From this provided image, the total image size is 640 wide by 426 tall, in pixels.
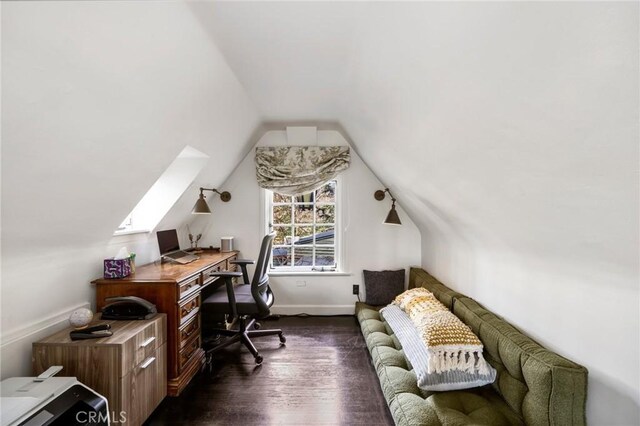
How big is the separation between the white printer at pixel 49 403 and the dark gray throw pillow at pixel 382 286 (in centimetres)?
246

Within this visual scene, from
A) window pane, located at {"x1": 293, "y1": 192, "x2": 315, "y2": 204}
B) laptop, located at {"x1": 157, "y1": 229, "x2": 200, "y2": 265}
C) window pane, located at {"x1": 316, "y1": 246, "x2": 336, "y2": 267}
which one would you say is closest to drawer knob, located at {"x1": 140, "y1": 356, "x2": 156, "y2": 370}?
laptop, located at {"x1": 157, "y1": 229, "x2": 200, "y2": 265}

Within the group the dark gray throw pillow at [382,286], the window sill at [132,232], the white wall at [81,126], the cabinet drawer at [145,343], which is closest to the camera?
the white wall at [81,126]

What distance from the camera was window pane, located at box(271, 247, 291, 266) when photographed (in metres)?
3.41

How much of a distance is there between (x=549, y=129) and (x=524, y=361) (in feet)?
3.67

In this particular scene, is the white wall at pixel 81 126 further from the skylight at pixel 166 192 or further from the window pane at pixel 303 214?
the window pane at pixel 303 214

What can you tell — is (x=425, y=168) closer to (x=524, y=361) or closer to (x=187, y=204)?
(x=524, y=361)

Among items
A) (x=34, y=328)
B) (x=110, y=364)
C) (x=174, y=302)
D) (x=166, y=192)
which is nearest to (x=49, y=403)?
(x=110, y=364)

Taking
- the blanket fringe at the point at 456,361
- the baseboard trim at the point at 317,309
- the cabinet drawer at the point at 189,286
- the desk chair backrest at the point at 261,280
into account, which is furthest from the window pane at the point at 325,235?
the blanket fringe at the point at 456,361

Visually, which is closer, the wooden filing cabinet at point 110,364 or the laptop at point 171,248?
the wooden filing cabinet at point 110,364

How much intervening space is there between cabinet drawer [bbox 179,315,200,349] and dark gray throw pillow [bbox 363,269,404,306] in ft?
6.05

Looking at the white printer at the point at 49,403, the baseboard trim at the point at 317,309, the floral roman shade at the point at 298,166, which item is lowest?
the baseboard trim at the point at 317,309

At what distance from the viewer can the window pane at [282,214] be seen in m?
3.40

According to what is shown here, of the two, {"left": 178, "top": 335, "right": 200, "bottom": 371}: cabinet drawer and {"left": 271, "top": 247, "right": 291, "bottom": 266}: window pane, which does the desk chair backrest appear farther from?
{"left": 271, "top": 247, "right": 291, "bottom": 266}: window pane

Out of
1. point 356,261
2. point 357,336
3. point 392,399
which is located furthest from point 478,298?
point 356,261
